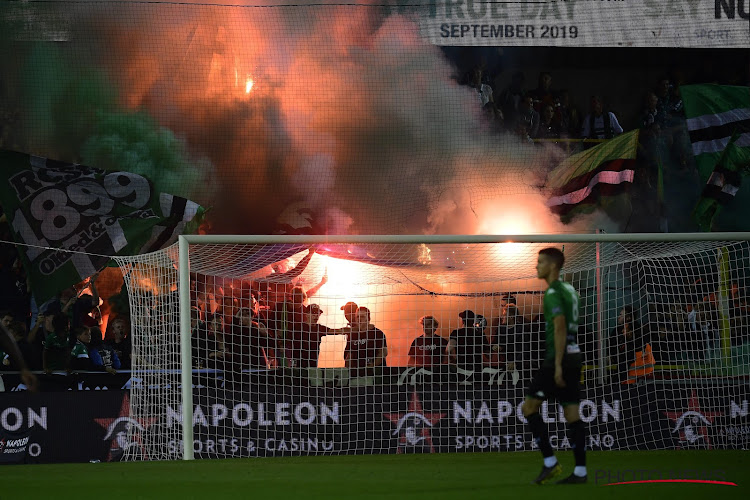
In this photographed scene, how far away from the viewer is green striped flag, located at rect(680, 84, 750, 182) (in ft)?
43.4

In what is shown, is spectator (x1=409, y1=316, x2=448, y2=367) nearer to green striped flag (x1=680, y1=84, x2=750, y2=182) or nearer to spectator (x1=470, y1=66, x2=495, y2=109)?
green striped flag (x1=680, y1=84, x2=750, y2=182)

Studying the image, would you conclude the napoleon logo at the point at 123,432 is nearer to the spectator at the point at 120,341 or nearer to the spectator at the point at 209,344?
the spectator at the point at 209,344

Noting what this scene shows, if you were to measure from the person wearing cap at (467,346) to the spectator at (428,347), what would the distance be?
5.5 inches

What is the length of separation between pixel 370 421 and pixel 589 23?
7.18 meters

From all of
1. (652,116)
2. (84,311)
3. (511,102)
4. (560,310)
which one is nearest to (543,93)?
(511,102)

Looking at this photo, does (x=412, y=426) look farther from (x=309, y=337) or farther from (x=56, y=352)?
(x=56, y=352)

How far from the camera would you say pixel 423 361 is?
948 centimetres

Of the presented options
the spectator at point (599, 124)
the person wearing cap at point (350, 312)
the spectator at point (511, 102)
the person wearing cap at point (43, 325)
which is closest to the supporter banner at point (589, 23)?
the spectator at point (599, 124)

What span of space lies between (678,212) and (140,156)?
8419 millimetres

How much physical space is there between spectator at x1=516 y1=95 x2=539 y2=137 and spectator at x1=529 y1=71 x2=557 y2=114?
0.26 ft

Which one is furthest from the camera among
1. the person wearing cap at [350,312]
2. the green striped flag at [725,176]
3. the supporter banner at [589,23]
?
the supporter banner at [589,23]

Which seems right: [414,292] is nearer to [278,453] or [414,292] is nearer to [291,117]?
[278,453]

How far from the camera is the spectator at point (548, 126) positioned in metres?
14.8

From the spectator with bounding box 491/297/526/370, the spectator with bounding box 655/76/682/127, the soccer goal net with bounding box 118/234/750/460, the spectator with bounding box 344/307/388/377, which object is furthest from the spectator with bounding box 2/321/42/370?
the spectator with bounding box 655/76/682/127
